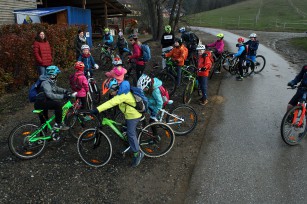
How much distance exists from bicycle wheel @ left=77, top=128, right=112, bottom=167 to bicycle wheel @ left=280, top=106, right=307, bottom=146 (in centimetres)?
359

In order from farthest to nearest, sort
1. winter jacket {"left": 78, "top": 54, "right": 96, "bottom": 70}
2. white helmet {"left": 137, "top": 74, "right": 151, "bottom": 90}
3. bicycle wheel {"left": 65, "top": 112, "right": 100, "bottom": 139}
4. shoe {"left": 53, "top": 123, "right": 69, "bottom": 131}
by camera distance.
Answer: winter jacket {"left": 78, "top": 54, "right": 96, "bottom": 70} < bicycle wheel {"left": 65, "top": 112, "right": 100, "bottom": 139} < white helmet {"left": 137, "top": 74, "right": 151, "bottom": 90} < shoe {"left": 53, "top": 123, "right": 69, "bottom": 131}

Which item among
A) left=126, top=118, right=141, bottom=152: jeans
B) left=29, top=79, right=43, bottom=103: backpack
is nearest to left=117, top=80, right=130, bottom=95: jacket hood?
left=126, top=118, right=141, bottom=152: jeans

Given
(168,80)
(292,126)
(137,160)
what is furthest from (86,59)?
(292,126)

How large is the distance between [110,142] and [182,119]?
186 centimetres

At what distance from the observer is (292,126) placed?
5359 mm

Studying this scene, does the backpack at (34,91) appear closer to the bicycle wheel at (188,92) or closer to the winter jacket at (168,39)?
the bicycle wheel at (188,92)

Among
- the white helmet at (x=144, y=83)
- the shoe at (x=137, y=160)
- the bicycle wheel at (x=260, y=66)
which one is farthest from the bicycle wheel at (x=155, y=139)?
the bicycle wheel at (x=260, y=66)

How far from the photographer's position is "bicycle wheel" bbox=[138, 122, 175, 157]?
486cm

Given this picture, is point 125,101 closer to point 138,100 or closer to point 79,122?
point 138,100

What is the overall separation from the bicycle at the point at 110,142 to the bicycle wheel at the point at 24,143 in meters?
0.94

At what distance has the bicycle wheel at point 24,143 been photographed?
180 inches

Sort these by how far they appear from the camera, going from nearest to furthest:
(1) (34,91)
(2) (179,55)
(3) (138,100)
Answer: (3) (138,100), (1) (34,91), (2) (179,55)

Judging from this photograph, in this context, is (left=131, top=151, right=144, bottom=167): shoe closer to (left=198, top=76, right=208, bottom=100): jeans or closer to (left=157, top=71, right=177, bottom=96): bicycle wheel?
(left=198, top=76, right=208, bottom=100): jeans

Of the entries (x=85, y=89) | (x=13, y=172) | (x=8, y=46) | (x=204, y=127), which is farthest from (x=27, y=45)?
(x=204, y=127)
